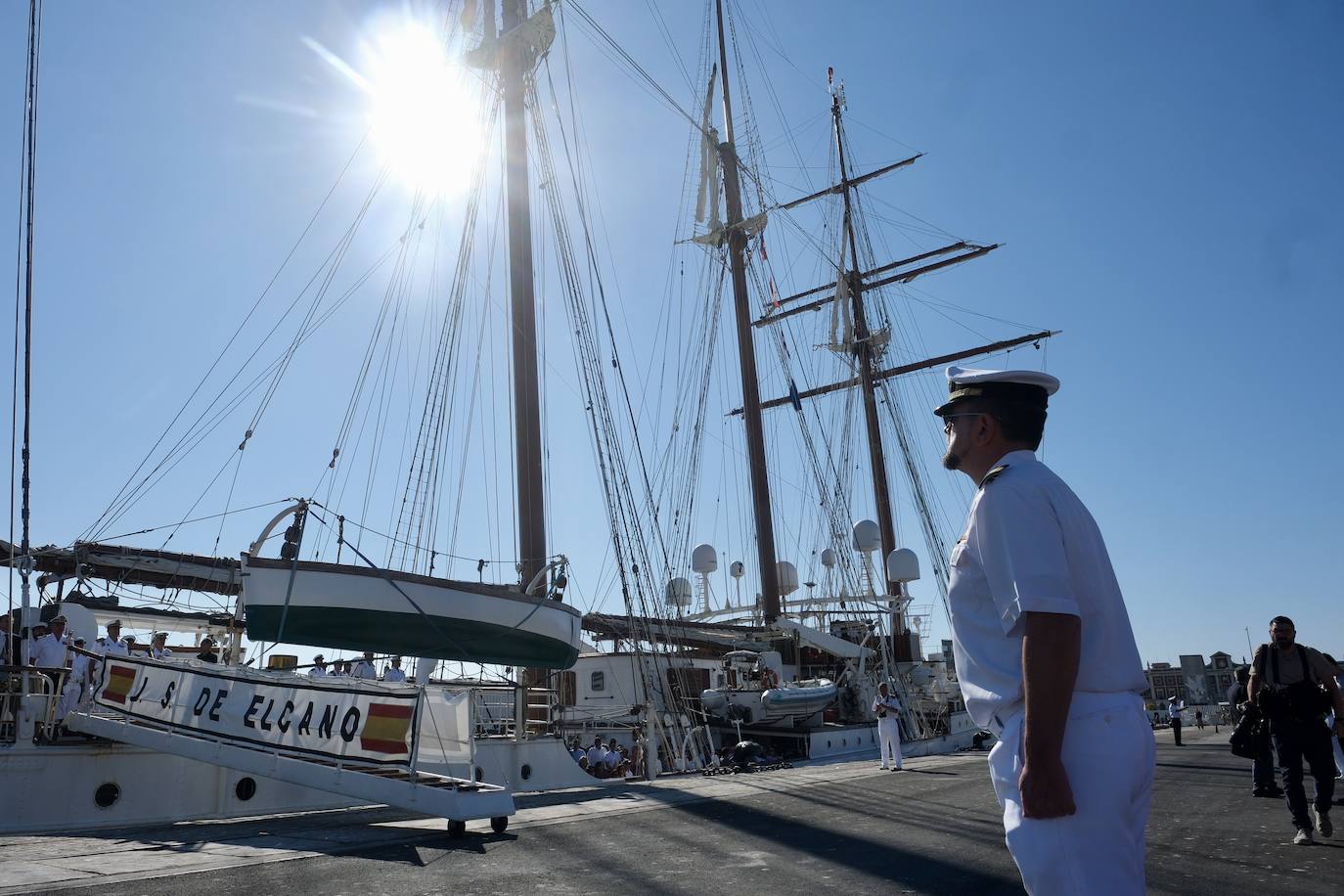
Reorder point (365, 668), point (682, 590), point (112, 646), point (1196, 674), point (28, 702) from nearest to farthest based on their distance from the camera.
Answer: point (28, 702), point (112, 646), point (365, 668), point (682, 590), point (1196, 674)

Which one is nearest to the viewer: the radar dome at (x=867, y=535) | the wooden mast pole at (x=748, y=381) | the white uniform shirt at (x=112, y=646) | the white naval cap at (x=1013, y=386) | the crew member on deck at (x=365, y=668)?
the white naval cap at (x=1013, y=386)

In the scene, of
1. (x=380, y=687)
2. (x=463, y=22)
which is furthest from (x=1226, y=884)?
(x=463, y=22)

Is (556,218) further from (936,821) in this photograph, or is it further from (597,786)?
(936,821)

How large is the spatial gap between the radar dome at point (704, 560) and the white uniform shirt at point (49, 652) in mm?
28504

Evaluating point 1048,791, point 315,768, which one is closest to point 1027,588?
point 1048,791

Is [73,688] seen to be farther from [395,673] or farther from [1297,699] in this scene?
[1297,699]

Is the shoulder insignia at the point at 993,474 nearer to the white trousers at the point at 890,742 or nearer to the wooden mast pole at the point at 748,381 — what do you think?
the white trousers at the point at 890,742

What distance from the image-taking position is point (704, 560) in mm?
38781

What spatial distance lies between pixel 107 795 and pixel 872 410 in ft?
127

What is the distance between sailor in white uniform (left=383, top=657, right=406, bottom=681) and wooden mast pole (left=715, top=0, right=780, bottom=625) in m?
18.5

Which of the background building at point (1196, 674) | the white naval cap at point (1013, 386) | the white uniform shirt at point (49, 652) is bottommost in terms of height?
the background building at point (1196, 674)

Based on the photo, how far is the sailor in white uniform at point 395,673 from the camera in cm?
1462

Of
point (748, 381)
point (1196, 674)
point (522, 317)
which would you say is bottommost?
point (1196, 674)

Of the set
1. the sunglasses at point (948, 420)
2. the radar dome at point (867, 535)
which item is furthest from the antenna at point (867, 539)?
the sunglasses at point (948, 420)
